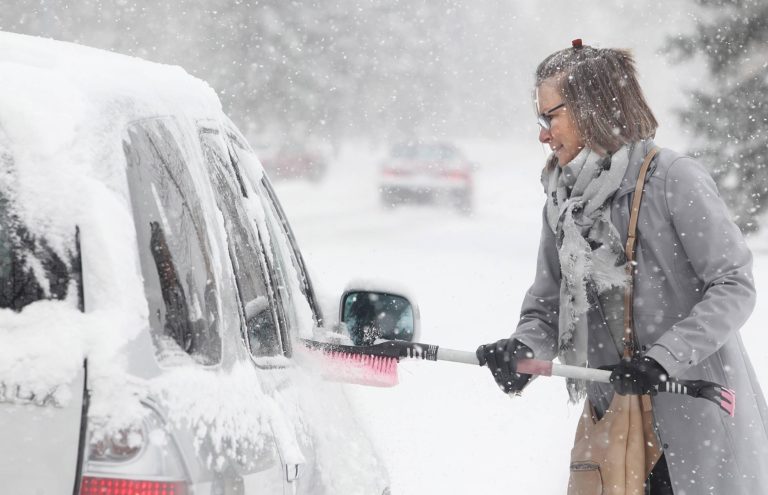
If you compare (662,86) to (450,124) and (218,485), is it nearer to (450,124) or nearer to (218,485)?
(450,124)

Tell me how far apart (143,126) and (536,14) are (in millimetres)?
119674

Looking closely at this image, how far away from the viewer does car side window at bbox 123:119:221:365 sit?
1593mm

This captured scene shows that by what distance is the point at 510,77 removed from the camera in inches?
3888

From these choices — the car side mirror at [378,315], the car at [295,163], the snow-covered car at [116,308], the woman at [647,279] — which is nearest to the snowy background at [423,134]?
the car side mirror at [378,315]

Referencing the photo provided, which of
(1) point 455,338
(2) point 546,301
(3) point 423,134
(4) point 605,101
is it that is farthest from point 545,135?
(3) point 423,134

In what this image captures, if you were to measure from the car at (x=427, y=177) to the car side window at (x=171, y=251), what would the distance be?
25.9 meters

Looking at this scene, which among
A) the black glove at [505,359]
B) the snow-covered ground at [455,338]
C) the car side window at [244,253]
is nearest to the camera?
the car side window at [244,253]

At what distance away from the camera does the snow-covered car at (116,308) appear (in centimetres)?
141

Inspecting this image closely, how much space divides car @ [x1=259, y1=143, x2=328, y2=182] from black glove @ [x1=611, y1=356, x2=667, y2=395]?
136 ft

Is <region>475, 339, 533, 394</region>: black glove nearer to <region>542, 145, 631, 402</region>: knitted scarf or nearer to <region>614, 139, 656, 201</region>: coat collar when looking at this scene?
<region>542, 145, 631, 402</region>: knitted scarf

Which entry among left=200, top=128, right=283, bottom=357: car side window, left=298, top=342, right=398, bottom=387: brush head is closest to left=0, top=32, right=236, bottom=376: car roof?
left=200, top=128, right=283, bottom=357: car side window

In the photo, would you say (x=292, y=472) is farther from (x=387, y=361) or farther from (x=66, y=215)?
(x=387, y=361)

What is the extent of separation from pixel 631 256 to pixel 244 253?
3.30ft

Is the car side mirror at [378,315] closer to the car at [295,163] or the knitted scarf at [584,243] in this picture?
the knitted scarf at [584,243]
